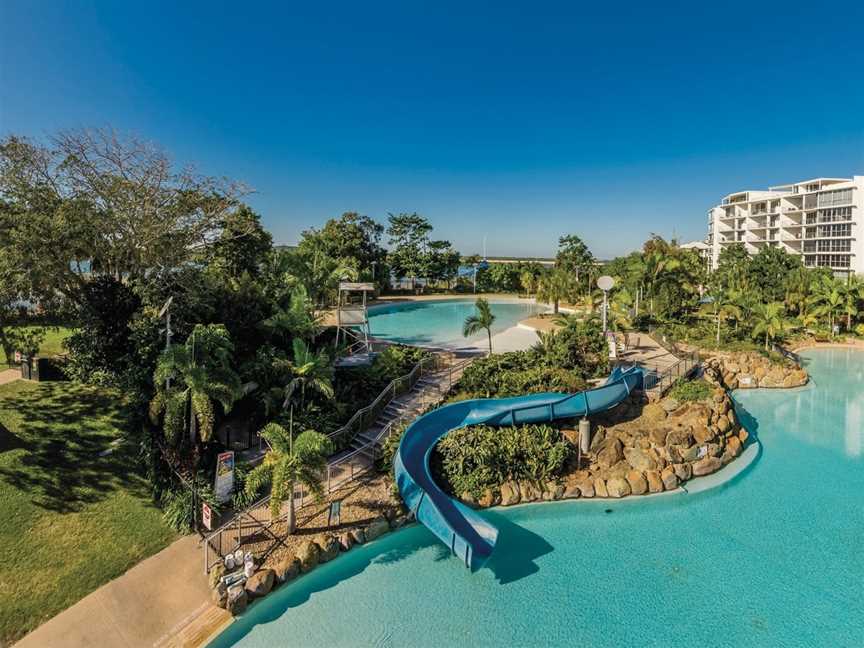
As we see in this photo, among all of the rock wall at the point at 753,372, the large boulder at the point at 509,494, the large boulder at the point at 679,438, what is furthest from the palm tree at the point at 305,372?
the rock wall at the point at 753,372

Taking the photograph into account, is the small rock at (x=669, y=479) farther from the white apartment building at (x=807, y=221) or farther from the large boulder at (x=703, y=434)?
the white apartment building at (x=807, y=221)

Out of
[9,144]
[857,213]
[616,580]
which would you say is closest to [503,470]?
[616,580]

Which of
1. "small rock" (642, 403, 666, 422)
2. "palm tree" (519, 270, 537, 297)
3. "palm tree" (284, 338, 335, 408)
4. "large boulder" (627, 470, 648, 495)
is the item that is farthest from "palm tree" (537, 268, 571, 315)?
"palm tree" (284, 338, 335, 408)

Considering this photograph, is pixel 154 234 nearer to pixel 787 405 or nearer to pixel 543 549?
pixel 543 549

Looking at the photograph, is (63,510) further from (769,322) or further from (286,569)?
(769,322)

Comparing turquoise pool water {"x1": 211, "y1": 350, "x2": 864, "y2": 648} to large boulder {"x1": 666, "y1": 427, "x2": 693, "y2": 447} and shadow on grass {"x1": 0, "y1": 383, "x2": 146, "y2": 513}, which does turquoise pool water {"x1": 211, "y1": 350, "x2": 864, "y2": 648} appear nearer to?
large boulder {"x1": 666, "y1": 427, "x2": 693, "y2": 447}
